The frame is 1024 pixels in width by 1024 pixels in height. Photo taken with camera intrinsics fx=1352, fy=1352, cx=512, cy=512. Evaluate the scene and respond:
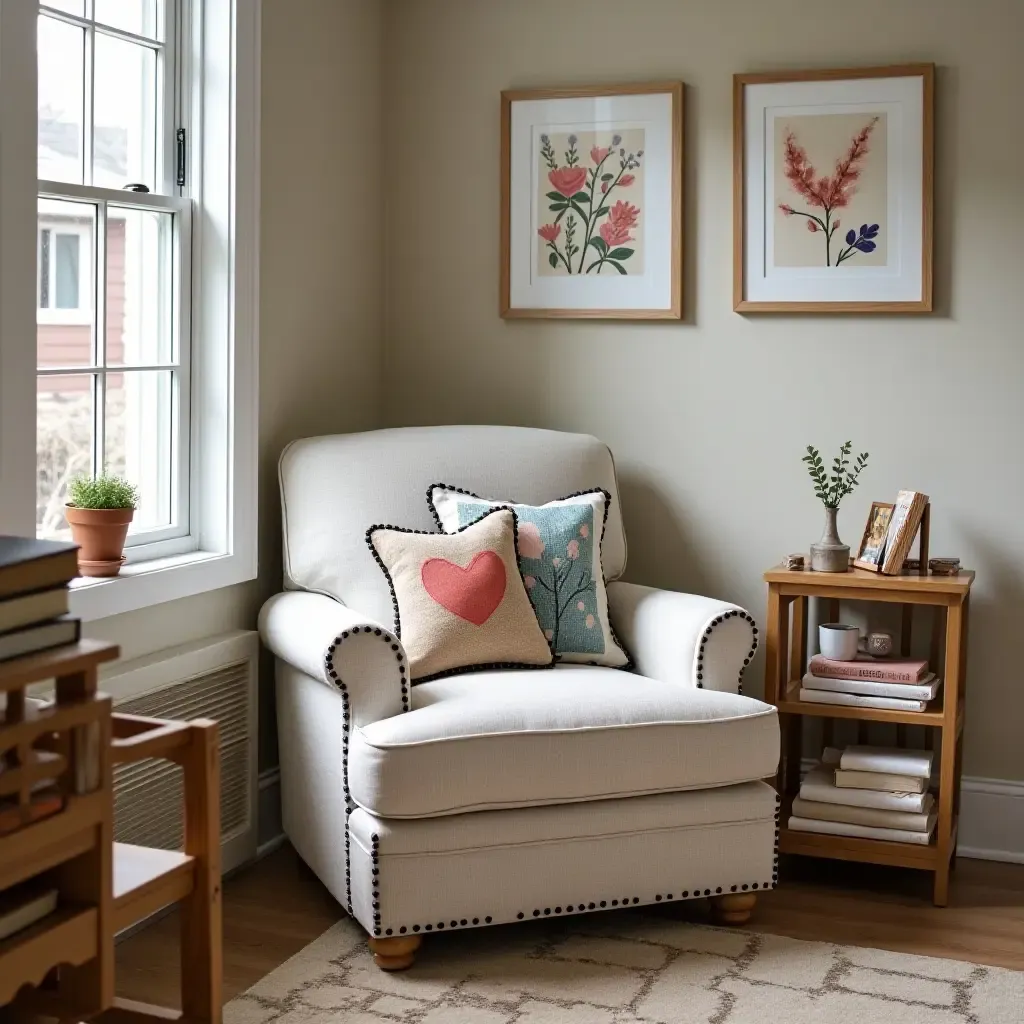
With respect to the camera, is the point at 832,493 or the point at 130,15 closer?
the point at 130,15

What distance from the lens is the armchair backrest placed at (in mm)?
3123

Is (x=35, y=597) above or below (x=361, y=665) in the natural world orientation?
above

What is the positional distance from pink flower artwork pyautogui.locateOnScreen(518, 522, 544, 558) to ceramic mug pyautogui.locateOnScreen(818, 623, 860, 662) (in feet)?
2.28

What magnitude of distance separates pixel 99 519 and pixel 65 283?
48cm

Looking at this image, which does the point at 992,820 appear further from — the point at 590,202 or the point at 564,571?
the point at 590,202

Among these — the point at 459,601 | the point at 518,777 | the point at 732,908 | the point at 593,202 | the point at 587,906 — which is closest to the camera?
the point at 518,777

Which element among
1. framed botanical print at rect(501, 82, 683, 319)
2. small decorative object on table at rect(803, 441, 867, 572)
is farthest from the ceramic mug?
framed botanical print at rect(501, 82, 683, 319)

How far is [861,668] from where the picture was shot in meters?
3.09

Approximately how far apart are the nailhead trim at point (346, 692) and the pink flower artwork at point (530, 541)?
0.52 m

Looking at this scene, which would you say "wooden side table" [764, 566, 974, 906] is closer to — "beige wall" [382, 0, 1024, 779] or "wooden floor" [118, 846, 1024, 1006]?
"wooden floor" [118, 846, 1024, 1006]

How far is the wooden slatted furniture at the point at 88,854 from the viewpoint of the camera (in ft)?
5.02

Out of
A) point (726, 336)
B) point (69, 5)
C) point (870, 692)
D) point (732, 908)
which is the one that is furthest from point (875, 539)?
point (69, 5)

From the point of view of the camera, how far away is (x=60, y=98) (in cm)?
263

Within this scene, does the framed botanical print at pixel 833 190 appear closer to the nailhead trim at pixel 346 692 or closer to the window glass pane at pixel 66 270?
the nailhead trim at pixel 346 692
